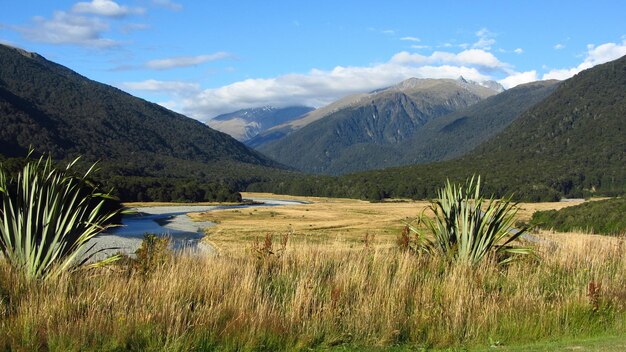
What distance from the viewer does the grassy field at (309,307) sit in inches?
266

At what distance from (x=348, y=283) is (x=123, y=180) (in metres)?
84.4

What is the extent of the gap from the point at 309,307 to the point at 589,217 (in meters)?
46.0

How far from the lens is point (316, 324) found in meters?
7.39

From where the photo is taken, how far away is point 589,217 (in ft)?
156

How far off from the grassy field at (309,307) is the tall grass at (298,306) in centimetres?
2

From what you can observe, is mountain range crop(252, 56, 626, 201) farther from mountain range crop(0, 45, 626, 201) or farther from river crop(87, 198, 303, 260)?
A: river crop(87, 198, 303, 260)

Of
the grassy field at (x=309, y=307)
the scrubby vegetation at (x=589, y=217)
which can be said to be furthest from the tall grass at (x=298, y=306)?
the scrubby vegetation at (x=589, y=217)

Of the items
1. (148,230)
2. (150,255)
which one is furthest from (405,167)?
(150,255)

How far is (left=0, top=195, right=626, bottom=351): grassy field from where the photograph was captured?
266 inches

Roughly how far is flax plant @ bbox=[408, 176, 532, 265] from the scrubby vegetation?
33868mm

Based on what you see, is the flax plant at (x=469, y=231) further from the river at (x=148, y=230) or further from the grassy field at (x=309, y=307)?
the river at (x=148, y=230)

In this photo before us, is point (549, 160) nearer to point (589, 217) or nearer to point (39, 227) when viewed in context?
point (589, 217)

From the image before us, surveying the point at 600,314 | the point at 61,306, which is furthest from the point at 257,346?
the point at 600,314

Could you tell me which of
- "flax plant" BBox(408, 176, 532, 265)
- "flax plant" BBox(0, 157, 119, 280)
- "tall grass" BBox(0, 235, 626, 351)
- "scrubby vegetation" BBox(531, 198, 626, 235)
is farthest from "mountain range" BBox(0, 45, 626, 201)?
"tall grass" BBox(0, 235, 626, 351)
